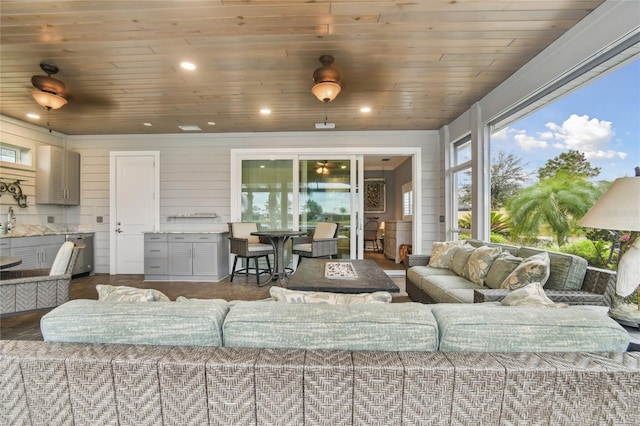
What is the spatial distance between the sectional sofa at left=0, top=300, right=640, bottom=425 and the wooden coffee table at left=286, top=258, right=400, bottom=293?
138 cm

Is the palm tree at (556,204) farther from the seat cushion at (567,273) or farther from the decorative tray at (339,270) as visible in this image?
the decorative tray at (339,270)

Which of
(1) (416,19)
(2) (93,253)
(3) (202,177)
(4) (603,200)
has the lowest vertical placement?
(2) (93,253)

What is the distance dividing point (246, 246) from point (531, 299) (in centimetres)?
389

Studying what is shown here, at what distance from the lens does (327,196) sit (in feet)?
17.8

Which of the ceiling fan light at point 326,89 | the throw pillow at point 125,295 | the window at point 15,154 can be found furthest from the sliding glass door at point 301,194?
the throw pillow at point 125,295

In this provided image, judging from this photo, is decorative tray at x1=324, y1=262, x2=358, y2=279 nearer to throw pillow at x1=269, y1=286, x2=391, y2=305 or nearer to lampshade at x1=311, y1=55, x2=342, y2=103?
throw pillow at x1=269, y1=286, x2=391, y2=305

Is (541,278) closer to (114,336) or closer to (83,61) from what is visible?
(114,336)

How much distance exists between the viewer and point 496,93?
3.50 m

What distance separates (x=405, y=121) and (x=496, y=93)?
1454mm

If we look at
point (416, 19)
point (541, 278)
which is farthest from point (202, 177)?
point (541, 278)

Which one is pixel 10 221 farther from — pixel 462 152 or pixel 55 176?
pixel 462 152

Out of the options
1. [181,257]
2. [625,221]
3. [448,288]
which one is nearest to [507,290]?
[448,288]

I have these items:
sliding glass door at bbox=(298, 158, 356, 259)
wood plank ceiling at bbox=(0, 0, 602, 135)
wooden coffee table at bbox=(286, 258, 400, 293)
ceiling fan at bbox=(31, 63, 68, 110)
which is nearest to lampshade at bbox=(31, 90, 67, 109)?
ceiling fan at bbox=(31, 63, 68, 110)

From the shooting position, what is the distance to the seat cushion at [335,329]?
0.93 meters
